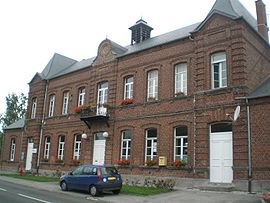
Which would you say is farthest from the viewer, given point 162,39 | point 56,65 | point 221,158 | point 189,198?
point 56,65

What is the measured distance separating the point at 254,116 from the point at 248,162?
A: 2243mm

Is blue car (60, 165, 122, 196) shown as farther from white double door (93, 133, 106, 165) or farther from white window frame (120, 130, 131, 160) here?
white double door (93, 133, 106, 165)

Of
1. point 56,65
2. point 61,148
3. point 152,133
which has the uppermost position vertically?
point 56,65

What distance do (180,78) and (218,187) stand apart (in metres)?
7.03

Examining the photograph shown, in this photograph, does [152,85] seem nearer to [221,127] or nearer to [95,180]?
[221,127]

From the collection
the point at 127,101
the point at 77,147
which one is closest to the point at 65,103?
the point at 77,147

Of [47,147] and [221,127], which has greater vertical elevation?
[221,127]

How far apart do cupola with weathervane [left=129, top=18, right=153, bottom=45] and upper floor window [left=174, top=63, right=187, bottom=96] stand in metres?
7.67

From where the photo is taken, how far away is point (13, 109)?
58781 mm

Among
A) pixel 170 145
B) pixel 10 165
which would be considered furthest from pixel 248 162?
pixel 10 165

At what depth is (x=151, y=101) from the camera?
20906 mm

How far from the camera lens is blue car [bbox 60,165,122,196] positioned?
50.8 ft

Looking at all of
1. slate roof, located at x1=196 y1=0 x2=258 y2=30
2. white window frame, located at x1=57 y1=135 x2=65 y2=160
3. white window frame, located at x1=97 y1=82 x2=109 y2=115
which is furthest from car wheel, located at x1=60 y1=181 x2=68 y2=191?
slate roof, located at x1=196 y1=0 x2=258 y2=30

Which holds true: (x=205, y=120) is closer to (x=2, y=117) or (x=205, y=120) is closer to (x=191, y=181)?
(x=191, y=181)
